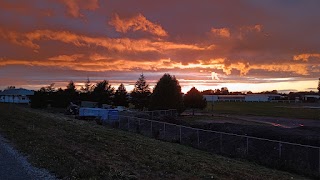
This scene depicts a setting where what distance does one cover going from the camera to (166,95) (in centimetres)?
7319

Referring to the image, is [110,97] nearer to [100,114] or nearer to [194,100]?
[194,100]

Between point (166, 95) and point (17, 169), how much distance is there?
60.9m

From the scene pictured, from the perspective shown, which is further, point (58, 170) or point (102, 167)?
point (102, 167)

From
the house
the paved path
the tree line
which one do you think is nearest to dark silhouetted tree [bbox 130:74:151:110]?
the tree line

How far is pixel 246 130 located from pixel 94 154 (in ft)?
67.4

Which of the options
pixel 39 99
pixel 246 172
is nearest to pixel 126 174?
pixel 246 172

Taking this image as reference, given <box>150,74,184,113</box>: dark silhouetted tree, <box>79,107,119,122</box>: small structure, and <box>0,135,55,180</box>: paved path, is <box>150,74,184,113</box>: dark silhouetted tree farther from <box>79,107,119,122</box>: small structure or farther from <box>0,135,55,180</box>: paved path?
<box>0,135,55,180</box>: paved path

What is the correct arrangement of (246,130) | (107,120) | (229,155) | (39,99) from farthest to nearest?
(39,99), (107,120), (246,130), (229,155)

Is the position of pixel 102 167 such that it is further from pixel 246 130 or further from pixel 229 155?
pixel 246 130

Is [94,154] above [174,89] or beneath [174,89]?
beneath

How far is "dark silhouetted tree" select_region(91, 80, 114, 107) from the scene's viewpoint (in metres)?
107

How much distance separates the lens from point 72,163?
1338cm

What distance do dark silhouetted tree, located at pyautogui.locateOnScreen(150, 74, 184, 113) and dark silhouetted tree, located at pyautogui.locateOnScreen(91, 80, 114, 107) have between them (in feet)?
116

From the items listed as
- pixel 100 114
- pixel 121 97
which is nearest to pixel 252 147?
pixel 100 114
